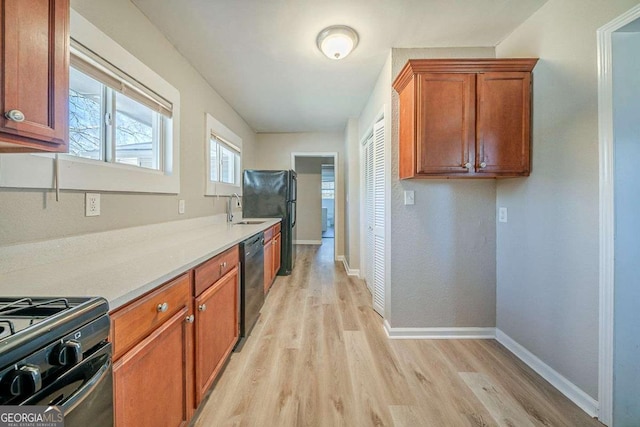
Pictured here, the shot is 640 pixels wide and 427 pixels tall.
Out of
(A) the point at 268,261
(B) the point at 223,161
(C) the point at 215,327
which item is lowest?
(C) the point at 215,327

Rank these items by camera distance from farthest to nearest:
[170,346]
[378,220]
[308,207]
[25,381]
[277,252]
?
[308,207]
[277,252]
[378,220]
[170,346]
[25,381]

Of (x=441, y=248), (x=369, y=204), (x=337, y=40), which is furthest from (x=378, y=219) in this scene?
(x=337, y=40)

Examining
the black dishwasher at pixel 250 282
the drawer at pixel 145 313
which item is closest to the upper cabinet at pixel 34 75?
the drawer at pixel 145 313

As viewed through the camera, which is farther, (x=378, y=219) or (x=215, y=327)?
(x=378, y=219)

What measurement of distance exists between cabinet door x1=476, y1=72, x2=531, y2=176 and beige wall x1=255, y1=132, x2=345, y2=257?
3.36m

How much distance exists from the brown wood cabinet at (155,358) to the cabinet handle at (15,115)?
2.20 ft

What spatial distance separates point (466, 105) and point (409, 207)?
0.85 m

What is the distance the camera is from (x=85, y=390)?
684 millimetres

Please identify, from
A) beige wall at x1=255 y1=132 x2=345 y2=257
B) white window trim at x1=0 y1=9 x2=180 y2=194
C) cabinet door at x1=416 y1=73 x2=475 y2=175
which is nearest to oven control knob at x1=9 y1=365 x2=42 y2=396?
white window trim at x1=0 y1=9 x2=180 y2=194

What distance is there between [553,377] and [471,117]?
1773 millimetres

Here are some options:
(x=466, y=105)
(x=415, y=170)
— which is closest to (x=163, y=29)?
(x=415, y=170)

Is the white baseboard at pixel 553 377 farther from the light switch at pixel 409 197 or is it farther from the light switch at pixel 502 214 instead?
the light switch at pixel 409 197

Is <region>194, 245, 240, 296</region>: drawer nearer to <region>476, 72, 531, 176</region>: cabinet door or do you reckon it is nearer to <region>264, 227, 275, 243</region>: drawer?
<region>264, 227, 275, 243</region>: drawer

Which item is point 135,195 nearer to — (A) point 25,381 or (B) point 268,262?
(A) point 25,381
